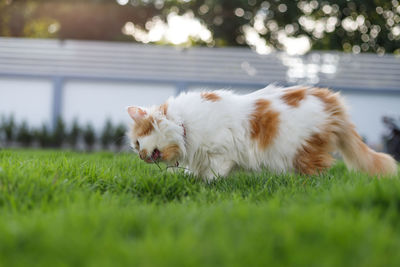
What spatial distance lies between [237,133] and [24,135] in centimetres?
831

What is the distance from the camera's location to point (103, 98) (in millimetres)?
10523

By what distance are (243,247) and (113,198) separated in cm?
110

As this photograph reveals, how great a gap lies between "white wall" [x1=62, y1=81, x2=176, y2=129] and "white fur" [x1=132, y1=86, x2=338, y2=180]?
7.31 m

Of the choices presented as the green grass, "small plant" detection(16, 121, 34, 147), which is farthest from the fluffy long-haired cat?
"small plant" detection(16, 121, 34, 147)

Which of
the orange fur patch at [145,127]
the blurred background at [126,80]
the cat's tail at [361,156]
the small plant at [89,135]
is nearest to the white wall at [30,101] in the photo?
the blurred background at [126,80]

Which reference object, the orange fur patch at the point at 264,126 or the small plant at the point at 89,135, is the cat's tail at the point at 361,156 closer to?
the orange fur patch at the point at 264,126

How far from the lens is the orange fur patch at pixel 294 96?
11.0 ft

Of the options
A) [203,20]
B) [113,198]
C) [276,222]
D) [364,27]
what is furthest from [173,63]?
[276,222]

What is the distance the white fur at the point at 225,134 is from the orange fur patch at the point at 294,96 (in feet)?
0.17

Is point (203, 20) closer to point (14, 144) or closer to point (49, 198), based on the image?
point (14, 144)

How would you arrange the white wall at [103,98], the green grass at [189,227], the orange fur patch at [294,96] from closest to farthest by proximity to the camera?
the green grass at [189,227]
the orange fur patch at [294,96]
the white wall at [103,98]

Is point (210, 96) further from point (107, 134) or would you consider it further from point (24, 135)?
point (24, 135)

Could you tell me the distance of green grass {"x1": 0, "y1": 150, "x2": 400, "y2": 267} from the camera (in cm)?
132

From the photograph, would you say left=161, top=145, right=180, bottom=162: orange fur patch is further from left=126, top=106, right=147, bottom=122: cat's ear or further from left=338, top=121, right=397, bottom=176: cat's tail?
left=338, top=121, right=397, bottom=176: cat's tail
